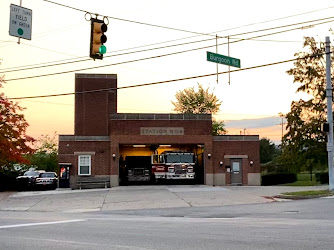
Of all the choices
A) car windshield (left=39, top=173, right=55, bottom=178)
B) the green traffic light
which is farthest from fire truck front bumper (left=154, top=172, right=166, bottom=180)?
the green traffic light

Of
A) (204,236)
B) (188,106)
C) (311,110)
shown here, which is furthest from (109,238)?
(188,106)

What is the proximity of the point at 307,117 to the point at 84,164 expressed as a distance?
2182 cm

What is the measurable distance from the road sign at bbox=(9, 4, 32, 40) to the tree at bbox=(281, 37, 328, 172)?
33075mm

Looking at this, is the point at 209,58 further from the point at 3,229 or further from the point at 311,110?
the point at 311,110

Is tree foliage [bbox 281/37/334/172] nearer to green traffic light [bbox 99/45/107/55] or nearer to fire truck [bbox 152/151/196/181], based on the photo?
fire truck [bbox 152/151/196/181]

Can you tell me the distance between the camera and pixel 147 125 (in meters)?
37.7

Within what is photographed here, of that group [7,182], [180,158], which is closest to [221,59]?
[180,158]

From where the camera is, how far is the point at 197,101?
8619 cm

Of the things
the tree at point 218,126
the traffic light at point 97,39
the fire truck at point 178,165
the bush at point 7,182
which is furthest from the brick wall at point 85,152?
the tree at point 218,126

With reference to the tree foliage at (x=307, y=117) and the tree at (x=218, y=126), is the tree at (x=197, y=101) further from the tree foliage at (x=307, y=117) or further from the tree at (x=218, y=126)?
the tree foliage at (x=307, y=117)

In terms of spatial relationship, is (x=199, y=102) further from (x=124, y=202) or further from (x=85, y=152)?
(x=124, y=202)

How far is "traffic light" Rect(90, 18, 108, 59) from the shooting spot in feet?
55.7

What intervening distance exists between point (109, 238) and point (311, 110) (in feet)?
124

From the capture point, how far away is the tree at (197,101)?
8606 centimetres
